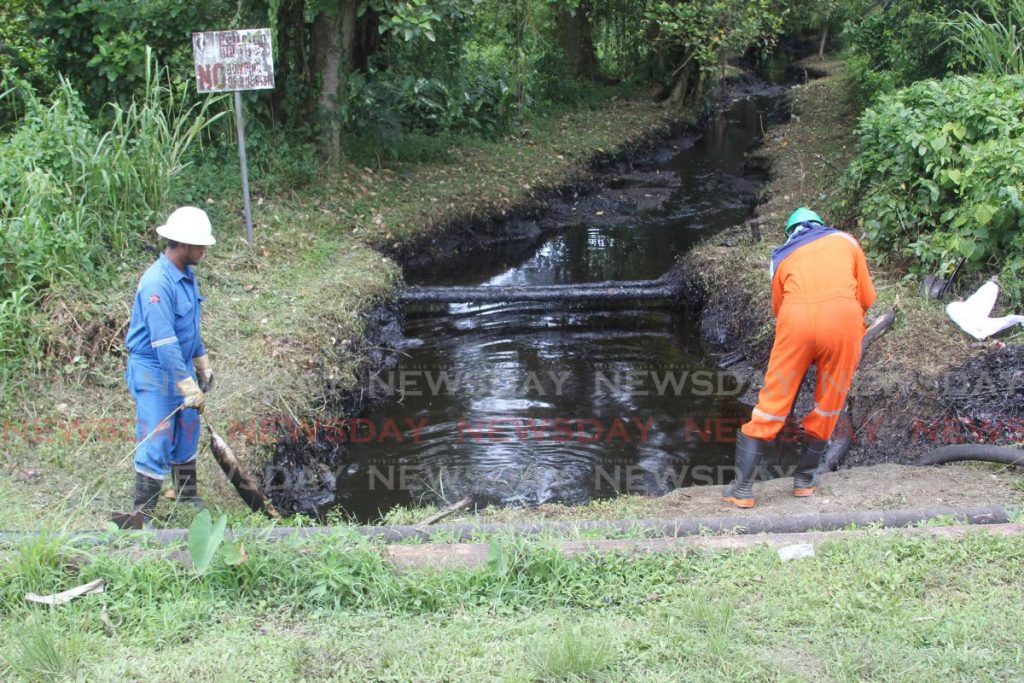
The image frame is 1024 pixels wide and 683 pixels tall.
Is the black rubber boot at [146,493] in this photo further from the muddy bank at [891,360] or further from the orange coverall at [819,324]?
the muddy bank at [891,360]

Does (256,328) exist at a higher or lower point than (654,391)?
higher

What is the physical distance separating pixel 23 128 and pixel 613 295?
5.77m

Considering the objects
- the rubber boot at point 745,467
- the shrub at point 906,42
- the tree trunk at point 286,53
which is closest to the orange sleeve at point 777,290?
the rubber boot at point 745,467

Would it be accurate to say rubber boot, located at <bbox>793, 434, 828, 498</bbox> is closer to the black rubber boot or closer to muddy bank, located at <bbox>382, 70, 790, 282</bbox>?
the black rubber boot

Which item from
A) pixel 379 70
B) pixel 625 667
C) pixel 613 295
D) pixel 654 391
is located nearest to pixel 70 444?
pixel 625 667

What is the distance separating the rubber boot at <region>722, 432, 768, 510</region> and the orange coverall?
0.07m

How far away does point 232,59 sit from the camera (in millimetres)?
8391

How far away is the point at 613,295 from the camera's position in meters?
9.52

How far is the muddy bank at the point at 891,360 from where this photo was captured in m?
6.18

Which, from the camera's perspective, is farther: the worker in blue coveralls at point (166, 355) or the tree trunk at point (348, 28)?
the tree trunk at point (348, 28)

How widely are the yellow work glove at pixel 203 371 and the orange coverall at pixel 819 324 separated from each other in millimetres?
3160

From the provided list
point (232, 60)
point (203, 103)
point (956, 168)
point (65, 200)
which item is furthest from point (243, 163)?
point (956, 168)

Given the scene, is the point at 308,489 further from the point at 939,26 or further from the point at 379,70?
the point at 939,26

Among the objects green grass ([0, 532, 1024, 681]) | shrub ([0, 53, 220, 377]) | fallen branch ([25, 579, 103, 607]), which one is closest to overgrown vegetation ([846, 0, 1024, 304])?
green grass ([0, 532, 1024, 681])
